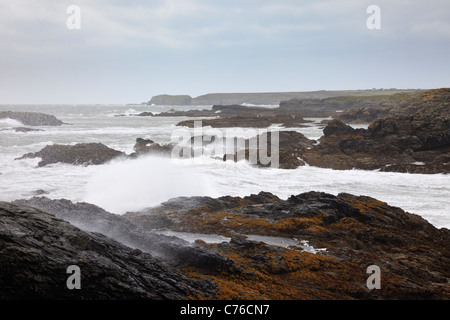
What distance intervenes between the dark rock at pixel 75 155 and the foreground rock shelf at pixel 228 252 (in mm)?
12420

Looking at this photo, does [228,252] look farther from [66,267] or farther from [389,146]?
[389,146]

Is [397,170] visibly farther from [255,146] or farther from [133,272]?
[133,272]

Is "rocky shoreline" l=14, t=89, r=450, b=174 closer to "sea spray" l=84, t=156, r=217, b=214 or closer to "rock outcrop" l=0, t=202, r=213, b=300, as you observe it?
"sea spray" l=84, t=156, r=217, b=214

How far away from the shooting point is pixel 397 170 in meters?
20.9

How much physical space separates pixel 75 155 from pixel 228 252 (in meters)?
19.0

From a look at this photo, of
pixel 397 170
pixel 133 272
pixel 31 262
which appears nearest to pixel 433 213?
pixel 397 170

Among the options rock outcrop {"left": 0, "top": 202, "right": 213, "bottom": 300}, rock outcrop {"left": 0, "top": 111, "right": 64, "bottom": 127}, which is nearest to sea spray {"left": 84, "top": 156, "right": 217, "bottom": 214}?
rock outcrop {"left": 0, "top": 202, "right": 213, "bottom": 300}

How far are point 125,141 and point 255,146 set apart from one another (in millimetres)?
14942

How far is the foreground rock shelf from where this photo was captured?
4348mm

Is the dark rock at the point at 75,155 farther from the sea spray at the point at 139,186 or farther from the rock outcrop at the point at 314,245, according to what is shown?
the rock outcrop at the point at 314,245

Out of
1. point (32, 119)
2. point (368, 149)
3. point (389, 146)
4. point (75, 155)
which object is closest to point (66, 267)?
point (75, 155)

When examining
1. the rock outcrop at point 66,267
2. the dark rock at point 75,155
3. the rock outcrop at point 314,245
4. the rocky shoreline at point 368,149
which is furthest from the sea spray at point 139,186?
the rock outcrop at point 66,267

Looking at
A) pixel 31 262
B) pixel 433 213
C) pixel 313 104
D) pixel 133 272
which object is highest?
pixel 313 104

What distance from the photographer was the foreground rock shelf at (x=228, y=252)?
435 cm
